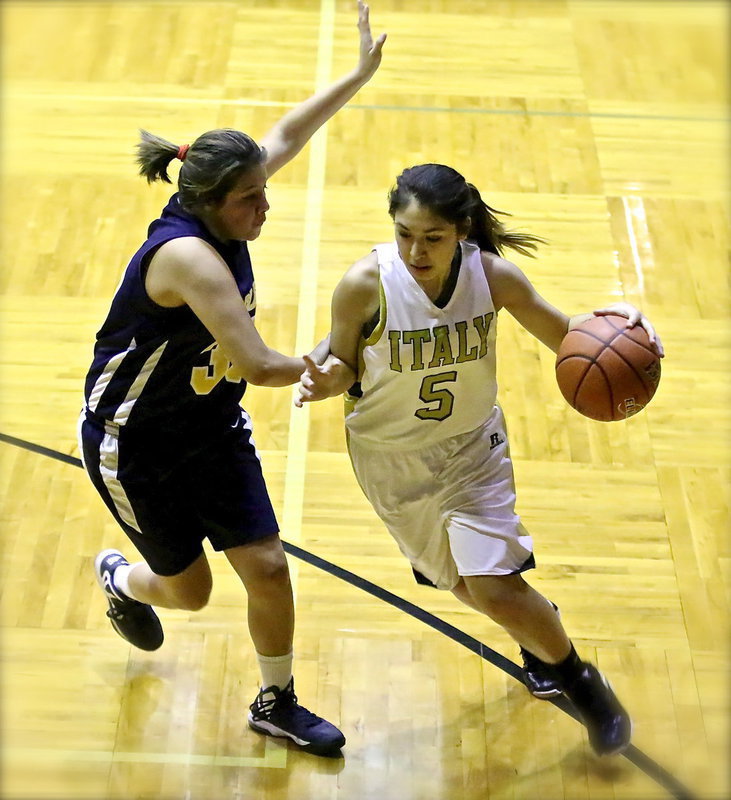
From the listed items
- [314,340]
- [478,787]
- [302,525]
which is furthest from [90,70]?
Result: [478,787]

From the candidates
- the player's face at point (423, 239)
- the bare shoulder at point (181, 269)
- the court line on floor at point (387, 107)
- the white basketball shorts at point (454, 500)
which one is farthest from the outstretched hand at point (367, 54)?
the court line on floor at point (387, 107)

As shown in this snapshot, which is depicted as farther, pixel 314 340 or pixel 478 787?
pixel 314 340

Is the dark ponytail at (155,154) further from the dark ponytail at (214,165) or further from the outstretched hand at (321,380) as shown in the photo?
the outstretched hand at (321,380)

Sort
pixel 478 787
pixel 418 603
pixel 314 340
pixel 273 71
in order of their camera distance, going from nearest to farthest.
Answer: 1. pixel 478 787
2. pixel 418 603
3. pixel 314 340
4. pixel 273 71

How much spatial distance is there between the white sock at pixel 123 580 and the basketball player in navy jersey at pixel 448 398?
2.99 ft

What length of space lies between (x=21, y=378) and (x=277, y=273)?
132 centimetres

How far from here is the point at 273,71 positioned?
6.80 meters

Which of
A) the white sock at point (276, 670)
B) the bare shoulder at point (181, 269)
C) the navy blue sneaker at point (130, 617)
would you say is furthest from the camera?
the navy blue sneaker at point (130, 617)

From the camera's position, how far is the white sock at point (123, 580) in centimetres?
365

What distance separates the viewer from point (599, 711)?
132 inches

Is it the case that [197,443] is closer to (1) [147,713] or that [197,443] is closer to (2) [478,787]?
(1) [147,713]

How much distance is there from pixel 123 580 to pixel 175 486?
0.62 meters

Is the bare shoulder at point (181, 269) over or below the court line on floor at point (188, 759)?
over

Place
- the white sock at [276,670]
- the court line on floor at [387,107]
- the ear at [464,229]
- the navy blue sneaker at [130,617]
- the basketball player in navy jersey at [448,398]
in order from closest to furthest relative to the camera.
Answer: the ear at [464,229] < the basketball player in navy jersey at [448,398] < the white sock at [276,670] < the navy blue sneaker at [130,617] < the court line on floor at [387,107]
